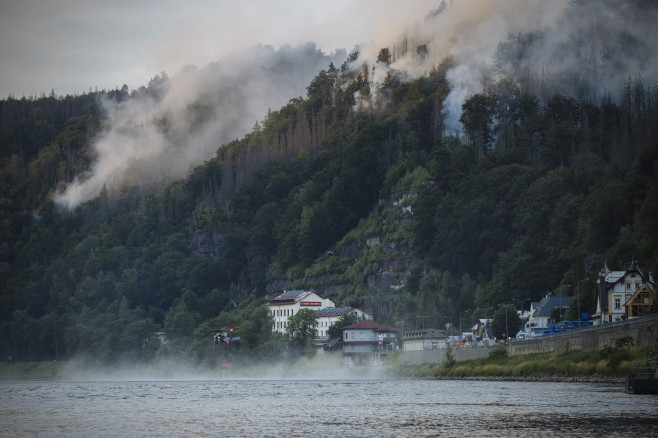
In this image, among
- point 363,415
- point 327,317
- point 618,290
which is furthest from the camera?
point 327,317

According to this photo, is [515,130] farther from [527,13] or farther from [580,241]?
[580,241]

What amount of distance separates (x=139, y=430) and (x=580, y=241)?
329 feet

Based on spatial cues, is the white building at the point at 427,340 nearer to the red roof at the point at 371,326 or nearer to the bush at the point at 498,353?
the red roof at the point at 371,326

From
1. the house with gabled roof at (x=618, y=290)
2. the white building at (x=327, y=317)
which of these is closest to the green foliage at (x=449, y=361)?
the house with gabled roof at (x=618, y=290)

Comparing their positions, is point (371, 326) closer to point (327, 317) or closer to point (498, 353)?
point (327, 317)

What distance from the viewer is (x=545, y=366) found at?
88188 mm

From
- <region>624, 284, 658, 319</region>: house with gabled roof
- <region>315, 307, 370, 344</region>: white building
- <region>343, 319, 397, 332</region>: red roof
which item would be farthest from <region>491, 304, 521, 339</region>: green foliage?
<region>315, 307, 370, 344</region>: white building

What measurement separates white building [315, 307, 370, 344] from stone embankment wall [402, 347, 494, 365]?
108 ft

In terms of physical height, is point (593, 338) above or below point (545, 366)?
above

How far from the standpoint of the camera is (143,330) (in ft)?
632

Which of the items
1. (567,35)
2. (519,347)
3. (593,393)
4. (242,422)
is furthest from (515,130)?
(242,422)

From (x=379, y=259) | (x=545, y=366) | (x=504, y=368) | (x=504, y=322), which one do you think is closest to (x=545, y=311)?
(x=504, y=322)

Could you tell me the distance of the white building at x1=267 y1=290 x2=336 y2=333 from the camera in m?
179

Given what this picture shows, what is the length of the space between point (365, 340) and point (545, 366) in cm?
6670
